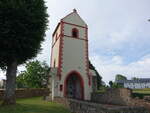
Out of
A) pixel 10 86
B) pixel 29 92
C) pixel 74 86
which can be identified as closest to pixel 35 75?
pixel 29 92

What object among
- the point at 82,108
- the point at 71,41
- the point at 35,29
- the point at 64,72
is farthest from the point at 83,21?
the point at 82,108

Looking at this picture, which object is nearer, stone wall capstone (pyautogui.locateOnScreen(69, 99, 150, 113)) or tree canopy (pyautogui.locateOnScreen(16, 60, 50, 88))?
stone wall capstone (pyautogui.locateOnScreen(69, 99, 150, 113))

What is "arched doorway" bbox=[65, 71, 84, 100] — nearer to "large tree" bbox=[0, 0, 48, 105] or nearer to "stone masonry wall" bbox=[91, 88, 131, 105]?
"stone masonry wall" bbox=[91, 88, 131, 105]

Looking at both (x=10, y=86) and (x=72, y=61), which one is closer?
(x=10, y=86)

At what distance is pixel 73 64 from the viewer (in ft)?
72.5

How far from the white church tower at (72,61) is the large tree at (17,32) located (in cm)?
675

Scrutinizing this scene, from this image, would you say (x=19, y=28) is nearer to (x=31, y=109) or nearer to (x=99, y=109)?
(x=31, y=109)

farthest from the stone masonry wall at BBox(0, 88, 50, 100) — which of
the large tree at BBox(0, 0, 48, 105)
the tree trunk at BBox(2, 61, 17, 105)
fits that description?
the tree trunk at BBox(2, 61, 17, 105)

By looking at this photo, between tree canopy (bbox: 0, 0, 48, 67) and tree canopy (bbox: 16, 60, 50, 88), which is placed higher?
tree canopy (bbox: 0, 0, 48, 67)

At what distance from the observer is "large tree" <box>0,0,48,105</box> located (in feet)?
42.4

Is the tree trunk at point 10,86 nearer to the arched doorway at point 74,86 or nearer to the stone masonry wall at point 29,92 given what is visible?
the arched doorway at point 74,86

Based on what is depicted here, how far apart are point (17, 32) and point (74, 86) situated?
43.3 ft

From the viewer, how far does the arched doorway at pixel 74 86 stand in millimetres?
22141

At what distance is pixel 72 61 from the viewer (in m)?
22.2
